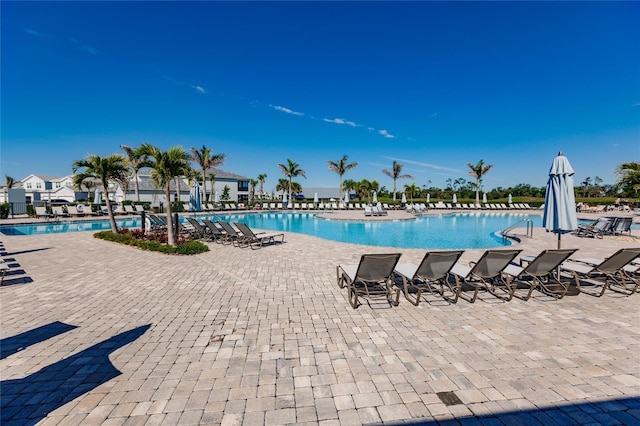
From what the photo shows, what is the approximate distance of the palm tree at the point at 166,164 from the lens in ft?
32.3

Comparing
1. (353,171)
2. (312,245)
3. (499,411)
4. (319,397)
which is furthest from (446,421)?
(353,171)

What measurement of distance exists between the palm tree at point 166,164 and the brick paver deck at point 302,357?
4.56 meters

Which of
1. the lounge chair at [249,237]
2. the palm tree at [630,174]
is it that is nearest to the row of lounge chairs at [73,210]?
the lounge chair at [249,237]

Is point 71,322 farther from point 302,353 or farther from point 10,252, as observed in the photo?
point 10,252

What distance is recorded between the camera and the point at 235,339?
3.64 meters

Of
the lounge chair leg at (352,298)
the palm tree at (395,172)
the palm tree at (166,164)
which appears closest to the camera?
the lounge chair leg at (352,298)

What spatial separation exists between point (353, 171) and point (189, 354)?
4185 centimetres

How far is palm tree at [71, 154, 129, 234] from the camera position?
12.5 meters

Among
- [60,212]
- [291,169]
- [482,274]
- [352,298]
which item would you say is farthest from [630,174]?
[60,212]

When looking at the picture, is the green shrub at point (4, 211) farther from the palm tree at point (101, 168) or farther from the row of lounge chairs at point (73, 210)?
the palm tree at point (101, 168)

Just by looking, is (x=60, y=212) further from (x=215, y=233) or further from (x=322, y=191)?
(x=322, y=191)

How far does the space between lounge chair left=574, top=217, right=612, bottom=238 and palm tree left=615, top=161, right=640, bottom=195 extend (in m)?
3.59

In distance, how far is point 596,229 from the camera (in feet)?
43.5

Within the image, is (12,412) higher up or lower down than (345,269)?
lower down
